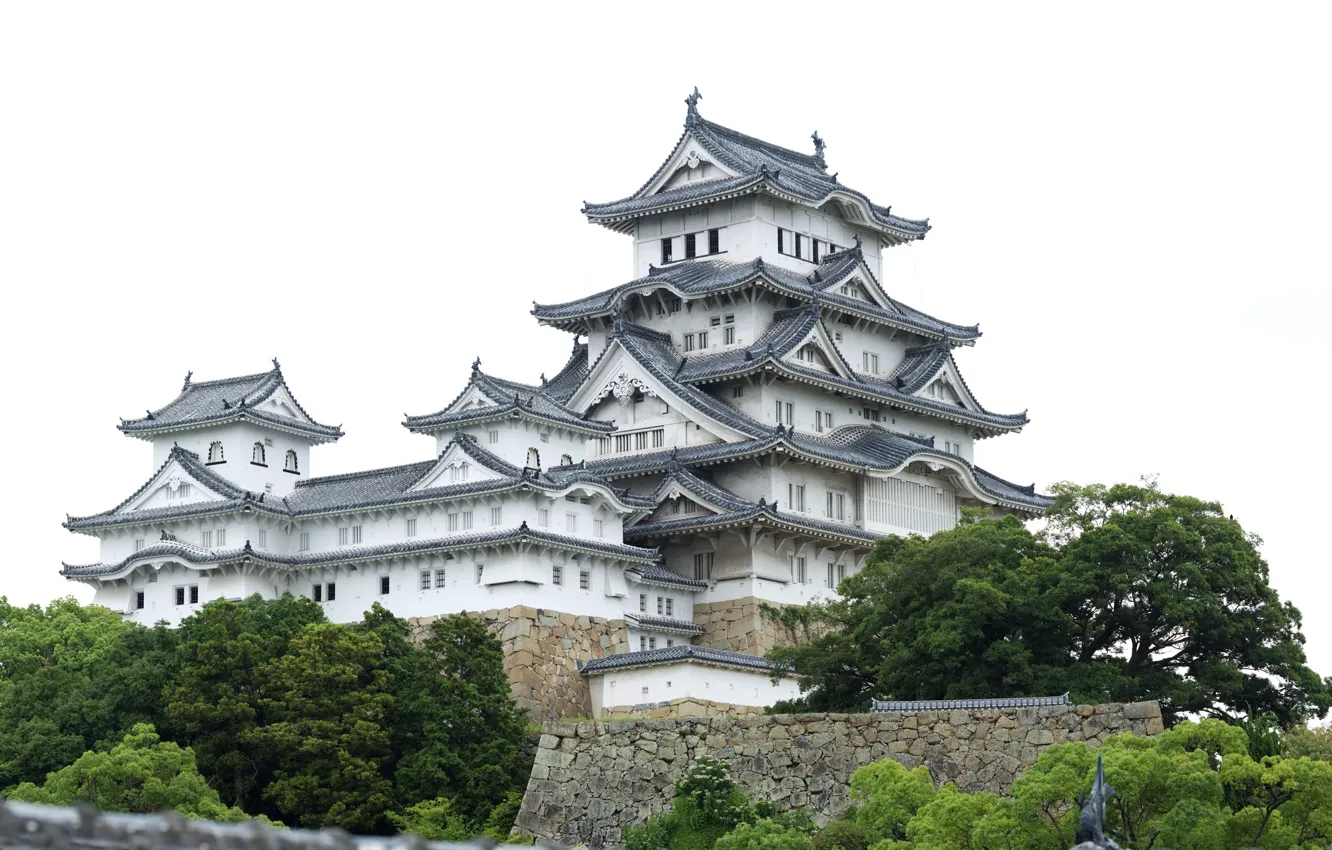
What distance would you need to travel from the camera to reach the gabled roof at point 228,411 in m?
59.2

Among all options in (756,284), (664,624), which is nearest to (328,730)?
(664,624)

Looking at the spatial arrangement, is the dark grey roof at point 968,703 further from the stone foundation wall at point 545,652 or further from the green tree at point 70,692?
the green tree at point 70,692

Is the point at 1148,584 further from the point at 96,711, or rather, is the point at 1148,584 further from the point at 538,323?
the point at 538,323

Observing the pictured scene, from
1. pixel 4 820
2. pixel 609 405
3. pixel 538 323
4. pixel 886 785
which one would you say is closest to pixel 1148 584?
pixel 886 785

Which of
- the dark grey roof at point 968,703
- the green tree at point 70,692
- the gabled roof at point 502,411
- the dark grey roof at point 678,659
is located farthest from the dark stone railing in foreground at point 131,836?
the gabled roof at point 502,411

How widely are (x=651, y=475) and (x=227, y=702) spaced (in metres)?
17.5

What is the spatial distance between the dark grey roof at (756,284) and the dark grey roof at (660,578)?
9.30 m

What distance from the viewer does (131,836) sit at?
1587 centimetres

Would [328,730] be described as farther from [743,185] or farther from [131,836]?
[131,836]

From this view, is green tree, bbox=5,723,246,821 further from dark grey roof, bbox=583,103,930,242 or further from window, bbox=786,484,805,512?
dark grey roof, bbox=583,103,930,242

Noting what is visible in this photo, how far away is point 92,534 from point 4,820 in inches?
1821

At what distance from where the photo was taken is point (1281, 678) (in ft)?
158

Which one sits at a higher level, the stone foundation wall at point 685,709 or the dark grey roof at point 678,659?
the dark grey roof at point 678,659

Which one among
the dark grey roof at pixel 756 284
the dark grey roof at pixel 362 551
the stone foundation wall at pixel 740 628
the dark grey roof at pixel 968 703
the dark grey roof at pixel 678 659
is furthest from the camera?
the dark grey roof at pixel 756 284
